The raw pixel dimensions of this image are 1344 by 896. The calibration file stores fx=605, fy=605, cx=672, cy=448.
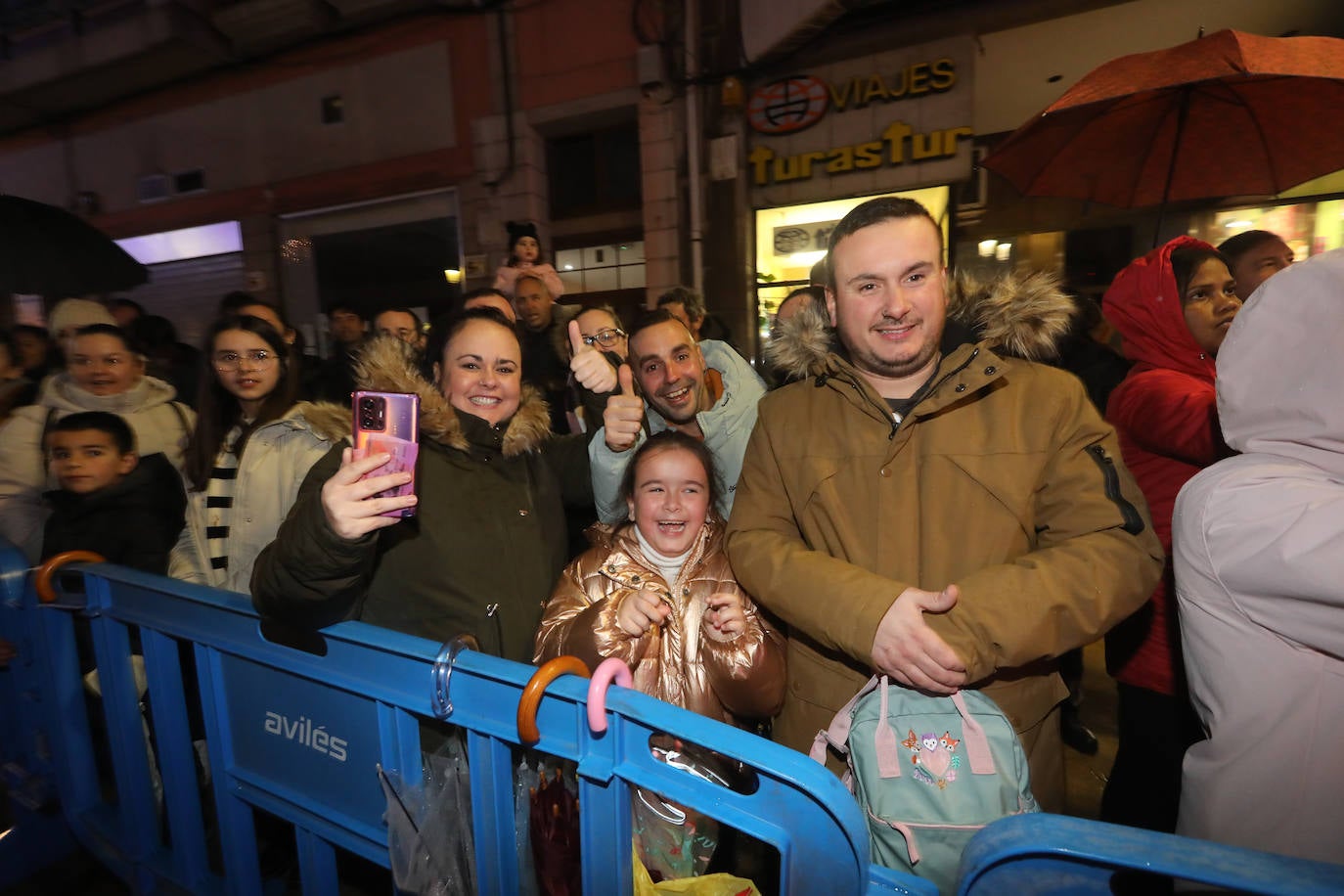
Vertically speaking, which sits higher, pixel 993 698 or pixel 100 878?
pixel 993 698

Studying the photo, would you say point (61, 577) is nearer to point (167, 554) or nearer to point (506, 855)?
point (167, 554)

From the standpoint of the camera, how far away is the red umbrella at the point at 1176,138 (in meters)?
2.72

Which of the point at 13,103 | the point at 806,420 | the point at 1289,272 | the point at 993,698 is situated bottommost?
the point at 993,698

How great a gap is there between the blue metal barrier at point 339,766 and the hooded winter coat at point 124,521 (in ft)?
0.74

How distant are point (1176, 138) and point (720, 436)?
2658 mm

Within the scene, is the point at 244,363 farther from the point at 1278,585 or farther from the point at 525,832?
the point at 1278,585

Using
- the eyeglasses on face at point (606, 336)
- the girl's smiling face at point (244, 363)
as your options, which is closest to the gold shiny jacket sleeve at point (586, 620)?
the eyeglasses on face at point (606, 336)

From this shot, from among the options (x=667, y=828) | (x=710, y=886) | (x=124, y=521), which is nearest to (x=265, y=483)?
(x=124, y=521)

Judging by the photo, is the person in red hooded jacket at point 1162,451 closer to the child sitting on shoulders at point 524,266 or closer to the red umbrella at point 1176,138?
the red umbrella at point 1176,138

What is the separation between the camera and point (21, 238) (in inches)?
165

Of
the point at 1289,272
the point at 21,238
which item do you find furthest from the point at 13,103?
the point at 1289,272

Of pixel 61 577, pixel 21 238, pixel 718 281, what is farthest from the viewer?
pixel 718 281

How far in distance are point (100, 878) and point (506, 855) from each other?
2464mm

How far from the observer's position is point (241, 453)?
2.47 meters
